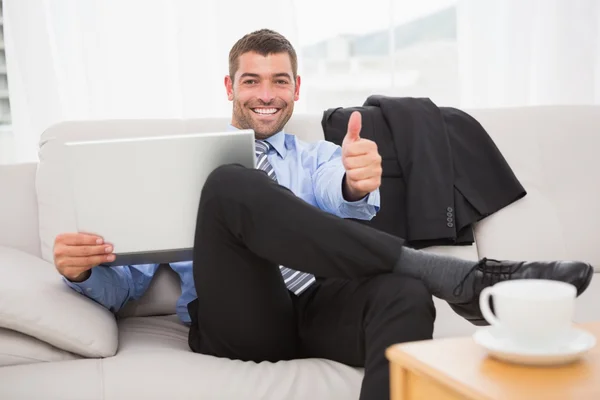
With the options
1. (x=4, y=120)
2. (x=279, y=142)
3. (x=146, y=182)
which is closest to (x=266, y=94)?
(x=279, y=142)

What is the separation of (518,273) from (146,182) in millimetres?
664

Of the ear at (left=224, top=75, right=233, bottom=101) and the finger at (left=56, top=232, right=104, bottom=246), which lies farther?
the ear at (left=224, top=75, right=233, bottom=101)

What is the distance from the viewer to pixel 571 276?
4.43 feet

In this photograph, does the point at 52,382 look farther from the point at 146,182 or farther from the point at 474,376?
the point at 474,376

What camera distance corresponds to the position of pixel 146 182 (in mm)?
1471

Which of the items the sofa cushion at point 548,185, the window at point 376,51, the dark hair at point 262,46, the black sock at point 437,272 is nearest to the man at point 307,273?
the black sock at point 437,272

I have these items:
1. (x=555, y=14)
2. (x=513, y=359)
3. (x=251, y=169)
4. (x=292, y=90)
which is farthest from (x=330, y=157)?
(x=555, y=14)

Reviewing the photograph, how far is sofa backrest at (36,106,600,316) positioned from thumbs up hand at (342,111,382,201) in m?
0.57

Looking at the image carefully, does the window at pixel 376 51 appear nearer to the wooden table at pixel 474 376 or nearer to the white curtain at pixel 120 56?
the white curtain at pixel 120 56

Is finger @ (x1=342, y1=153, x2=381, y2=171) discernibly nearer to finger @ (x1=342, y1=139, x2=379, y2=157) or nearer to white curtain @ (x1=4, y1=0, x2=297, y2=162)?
finger @ (x1=342, y1=139, x2=379, y2=157)

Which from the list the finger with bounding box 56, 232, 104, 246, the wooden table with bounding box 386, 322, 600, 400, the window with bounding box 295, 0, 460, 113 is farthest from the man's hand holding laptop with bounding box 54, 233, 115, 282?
the window with bounding box 295, 0, 460, 113

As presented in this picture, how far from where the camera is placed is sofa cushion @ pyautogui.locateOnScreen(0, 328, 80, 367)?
5.02ft

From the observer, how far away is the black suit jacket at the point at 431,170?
205cm

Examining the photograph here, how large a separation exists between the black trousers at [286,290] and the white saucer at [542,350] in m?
0.28
